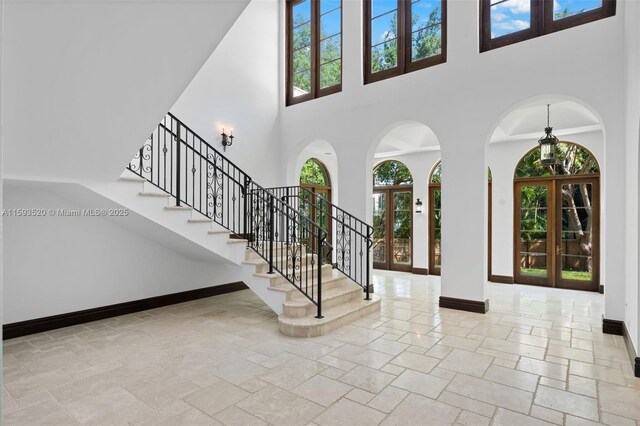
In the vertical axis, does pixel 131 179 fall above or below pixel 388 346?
above

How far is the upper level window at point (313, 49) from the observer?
22.6ft

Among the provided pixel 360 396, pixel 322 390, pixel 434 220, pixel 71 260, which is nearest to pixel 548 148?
pixel 434 220

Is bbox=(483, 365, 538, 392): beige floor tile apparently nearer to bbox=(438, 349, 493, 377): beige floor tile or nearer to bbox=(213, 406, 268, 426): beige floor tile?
bbox=(438, 349, 493, 377): beige floor tile

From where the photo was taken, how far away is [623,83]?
161 inches

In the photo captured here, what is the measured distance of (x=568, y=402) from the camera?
106 inches

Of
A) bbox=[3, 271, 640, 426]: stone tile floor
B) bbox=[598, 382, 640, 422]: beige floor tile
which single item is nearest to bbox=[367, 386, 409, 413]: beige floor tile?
bbox=[3, 271, 640, 426]: stone tile floor

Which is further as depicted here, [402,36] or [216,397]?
[402,36]

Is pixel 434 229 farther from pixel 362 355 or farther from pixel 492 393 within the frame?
pixel 492 393

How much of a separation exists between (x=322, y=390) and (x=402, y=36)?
214 inches

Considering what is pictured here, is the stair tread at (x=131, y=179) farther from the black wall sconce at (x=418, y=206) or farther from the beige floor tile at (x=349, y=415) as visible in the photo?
the black wall sconce at (x=418, y=206)

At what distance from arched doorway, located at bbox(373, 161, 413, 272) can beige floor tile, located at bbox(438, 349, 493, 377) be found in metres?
5.26

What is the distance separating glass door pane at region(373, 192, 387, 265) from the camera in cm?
927

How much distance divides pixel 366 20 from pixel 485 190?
147 inches

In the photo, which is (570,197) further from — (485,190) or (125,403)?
(125,403)
